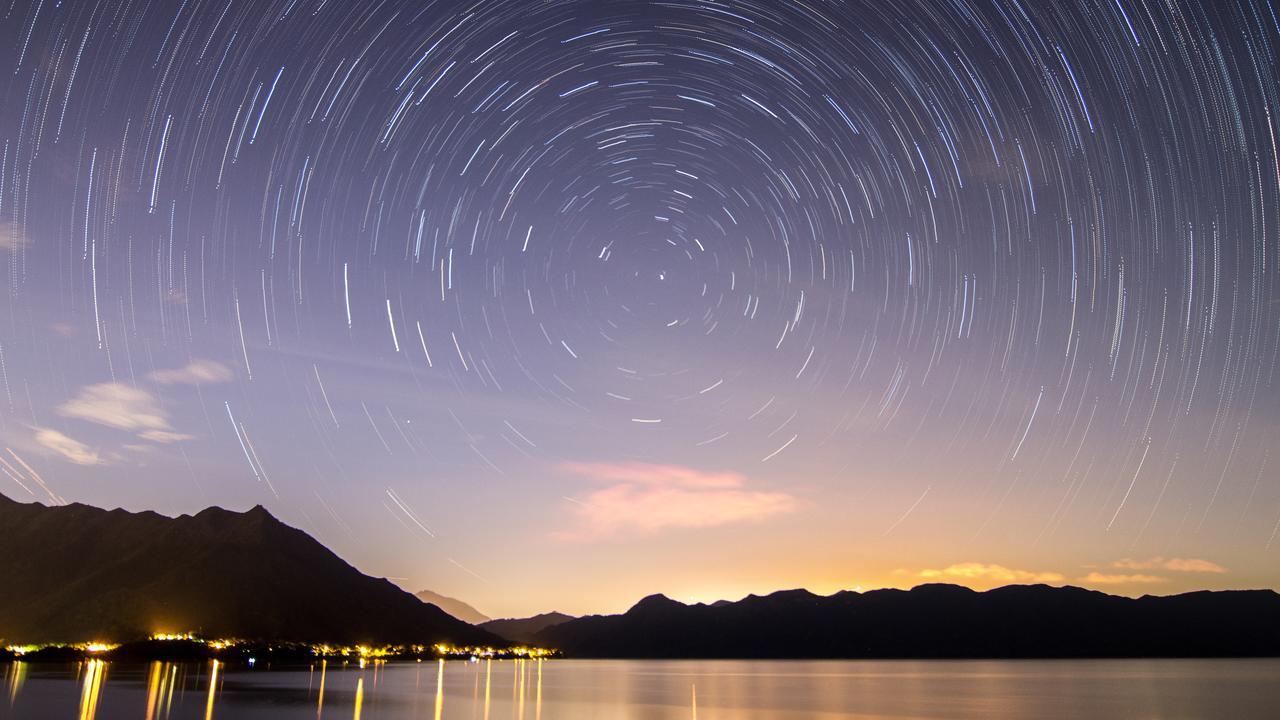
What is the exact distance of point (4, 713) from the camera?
139 feet

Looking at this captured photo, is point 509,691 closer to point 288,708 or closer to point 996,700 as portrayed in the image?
point 288,708

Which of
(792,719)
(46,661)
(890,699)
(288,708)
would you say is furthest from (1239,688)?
(46,661)

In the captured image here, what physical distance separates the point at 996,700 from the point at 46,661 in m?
140

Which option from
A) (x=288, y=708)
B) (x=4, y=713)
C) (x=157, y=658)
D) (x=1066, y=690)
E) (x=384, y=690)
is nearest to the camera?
(x=4, y=713)

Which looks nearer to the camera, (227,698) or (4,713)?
(4,713)

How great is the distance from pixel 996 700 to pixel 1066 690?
27.5 metres

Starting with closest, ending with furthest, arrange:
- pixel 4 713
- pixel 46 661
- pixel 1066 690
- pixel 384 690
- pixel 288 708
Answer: pixel 4 713, pixel 288 708, pixel 384 690, pixel 1066 690, pixel 46 661

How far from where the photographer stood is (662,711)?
65812mm

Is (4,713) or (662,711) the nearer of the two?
(4,713)

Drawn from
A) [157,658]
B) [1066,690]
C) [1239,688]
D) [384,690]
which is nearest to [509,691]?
[384,690]

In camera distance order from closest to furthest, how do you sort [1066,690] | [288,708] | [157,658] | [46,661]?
[288,708] < [1066,690] < [46,661] < [157,658]

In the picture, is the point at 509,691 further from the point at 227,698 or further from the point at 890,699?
the point at 890,699

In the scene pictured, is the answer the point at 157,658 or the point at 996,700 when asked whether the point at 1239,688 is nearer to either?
the point at 996,700

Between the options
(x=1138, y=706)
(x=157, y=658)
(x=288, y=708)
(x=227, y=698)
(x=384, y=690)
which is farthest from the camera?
(x=157, y=658)
